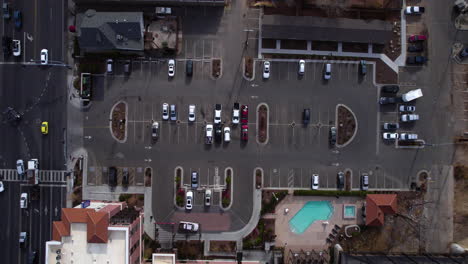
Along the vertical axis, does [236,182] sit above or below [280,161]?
below

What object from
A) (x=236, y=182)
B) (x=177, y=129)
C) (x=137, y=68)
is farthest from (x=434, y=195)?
(x=137, y=68)

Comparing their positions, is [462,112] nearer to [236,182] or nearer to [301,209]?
Result: [301,209]

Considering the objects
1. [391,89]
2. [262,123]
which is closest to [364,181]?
[391,89]

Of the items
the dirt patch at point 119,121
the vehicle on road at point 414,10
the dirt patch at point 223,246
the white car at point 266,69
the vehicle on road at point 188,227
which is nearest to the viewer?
the vehicle on road at point 188,227

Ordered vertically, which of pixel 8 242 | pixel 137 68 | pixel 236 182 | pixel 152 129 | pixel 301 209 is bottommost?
pixel 8 242

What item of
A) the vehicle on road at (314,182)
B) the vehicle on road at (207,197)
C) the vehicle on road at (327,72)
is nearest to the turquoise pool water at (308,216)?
the vehicle on road at (314,182)

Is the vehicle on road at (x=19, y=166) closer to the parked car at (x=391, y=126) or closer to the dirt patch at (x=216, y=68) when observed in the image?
the dirt patch at (x=216, y=68)
